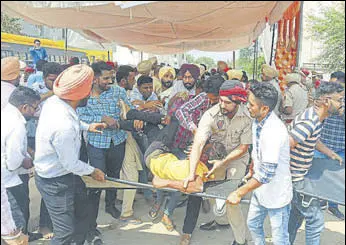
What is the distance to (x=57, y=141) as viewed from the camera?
228 centimetres

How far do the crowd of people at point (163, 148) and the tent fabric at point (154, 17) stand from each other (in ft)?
1.54

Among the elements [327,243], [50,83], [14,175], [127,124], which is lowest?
[327,243]

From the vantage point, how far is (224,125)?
2879mm

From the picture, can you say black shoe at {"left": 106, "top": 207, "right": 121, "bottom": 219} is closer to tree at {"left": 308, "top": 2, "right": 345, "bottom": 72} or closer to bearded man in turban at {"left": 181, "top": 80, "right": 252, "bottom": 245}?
bearded man in turban at {"left": 181, "top": 80, "right": 252, "bottom": 245}

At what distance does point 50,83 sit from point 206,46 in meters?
3.32

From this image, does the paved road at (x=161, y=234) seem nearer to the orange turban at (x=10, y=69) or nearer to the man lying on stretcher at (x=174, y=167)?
the man lying on stretcher at (x=174, y=167)

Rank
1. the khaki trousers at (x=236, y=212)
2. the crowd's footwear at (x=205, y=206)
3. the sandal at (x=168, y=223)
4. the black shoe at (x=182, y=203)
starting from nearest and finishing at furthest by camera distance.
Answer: the khaki trousers at (x=236, y=212)
the sandal at (x=168, y=223)
the crowd's footwear at (x=205, y=206)
the black shoe at (x=182, y=203)

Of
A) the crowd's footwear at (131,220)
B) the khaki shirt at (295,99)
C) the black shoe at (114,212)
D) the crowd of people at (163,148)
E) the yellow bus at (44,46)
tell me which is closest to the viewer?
the crowd of people at (163,148)

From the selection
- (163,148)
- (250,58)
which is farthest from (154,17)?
(250,58)

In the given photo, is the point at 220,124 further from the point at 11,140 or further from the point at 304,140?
the point at 11,140

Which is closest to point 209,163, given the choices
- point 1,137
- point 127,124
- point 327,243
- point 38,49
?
point 127,124

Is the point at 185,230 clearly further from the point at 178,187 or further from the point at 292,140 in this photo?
the point at 292,140

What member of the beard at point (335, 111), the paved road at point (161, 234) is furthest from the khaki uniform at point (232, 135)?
the beard at point (335, 111)

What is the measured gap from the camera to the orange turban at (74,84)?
2.35 meters
